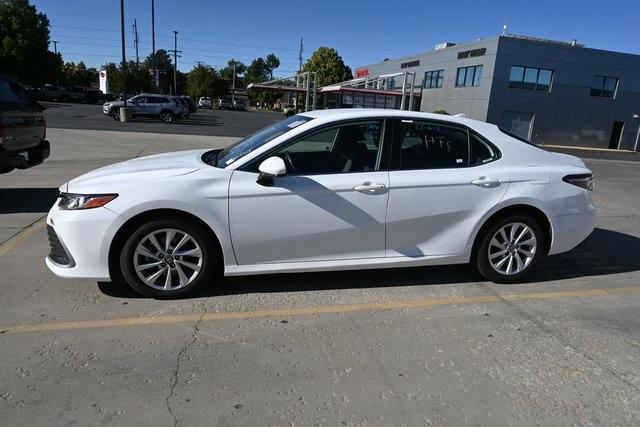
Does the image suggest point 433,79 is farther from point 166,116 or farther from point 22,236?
point 22,236

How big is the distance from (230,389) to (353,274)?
7.08 ft

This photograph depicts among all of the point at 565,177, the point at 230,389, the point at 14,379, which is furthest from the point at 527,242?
the point at 14,379

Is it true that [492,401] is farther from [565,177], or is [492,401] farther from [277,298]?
[565,177]

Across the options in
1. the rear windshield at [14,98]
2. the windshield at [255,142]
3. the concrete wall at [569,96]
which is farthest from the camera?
the concrete wall at [569,96]

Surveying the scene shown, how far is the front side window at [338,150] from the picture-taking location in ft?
13.8

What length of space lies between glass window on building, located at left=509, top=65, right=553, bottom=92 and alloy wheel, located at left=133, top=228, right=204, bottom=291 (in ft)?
135

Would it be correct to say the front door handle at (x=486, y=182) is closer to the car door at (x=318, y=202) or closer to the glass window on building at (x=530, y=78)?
the car door at (x=318, y=202)

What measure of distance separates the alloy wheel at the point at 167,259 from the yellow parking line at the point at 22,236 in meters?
2.17

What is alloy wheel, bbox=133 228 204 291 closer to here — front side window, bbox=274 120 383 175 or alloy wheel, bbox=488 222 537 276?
front side window, bbox=274 120 383 175

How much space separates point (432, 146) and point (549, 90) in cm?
4181

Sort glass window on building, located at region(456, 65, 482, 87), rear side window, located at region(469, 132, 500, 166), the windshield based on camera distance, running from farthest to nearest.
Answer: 1. glass window on building, located at region(456, 65, 482, 87)
2. rear side window, located at region(469, 132, 500, 166)
3. the windshield

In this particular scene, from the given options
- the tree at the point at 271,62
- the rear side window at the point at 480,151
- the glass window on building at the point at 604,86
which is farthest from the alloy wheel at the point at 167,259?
the tree at the point at 271,62

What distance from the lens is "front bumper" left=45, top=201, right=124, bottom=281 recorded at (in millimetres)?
3795

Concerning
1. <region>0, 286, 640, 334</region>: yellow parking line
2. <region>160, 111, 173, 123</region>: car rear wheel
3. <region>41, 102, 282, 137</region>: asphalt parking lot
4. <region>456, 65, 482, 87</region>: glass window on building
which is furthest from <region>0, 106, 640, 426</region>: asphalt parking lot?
<region>456, 65, 482, 87</region>: glass window on building
